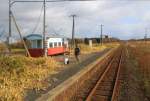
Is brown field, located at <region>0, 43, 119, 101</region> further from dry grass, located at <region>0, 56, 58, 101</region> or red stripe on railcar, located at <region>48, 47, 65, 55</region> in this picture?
red stripe on railcar, located at <region>48, 47, 65, 55</region>

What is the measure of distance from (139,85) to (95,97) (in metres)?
4.15

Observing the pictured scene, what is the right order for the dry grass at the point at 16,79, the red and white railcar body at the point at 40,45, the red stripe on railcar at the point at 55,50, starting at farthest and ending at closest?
the red stripe on railcar at the point at 55,50 → the red and white railcar body at the point at 40,45 → the dry grass at the point at 16,79

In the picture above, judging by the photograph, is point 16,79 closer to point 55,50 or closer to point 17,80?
point 17,80

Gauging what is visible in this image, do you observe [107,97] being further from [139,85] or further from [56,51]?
[56,51]

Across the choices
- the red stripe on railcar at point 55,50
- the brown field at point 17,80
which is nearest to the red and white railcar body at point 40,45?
the red stripe on railcar at point 55,50

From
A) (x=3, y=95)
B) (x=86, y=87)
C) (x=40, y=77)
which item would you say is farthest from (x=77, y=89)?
(x=3, y=95)

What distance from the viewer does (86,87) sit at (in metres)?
18.1

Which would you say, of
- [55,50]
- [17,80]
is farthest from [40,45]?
[17,80]

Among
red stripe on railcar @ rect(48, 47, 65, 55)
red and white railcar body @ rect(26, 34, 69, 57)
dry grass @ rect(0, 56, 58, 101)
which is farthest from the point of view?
Answer: red stripe on railcar @ rect(48, 47, 65, 55)

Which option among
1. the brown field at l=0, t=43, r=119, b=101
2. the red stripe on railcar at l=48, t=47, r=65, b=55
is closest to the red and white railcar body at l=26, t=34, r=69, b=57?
the red stripe on railcar at l=48, t=47, r=65, b=55

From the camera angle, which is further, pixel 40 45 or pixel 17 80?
pixel 40 45

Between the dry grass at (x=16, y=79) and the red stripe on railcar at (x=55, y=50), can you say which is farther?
the red stripe on railcar at (x=55, y=50)

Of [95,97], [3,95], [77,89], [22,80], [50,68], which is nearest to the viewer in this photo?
[3,95]

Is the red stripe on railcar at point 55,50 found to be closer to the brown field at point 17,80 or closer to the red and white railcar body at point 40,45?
the red and white railcar body at point 40,45
